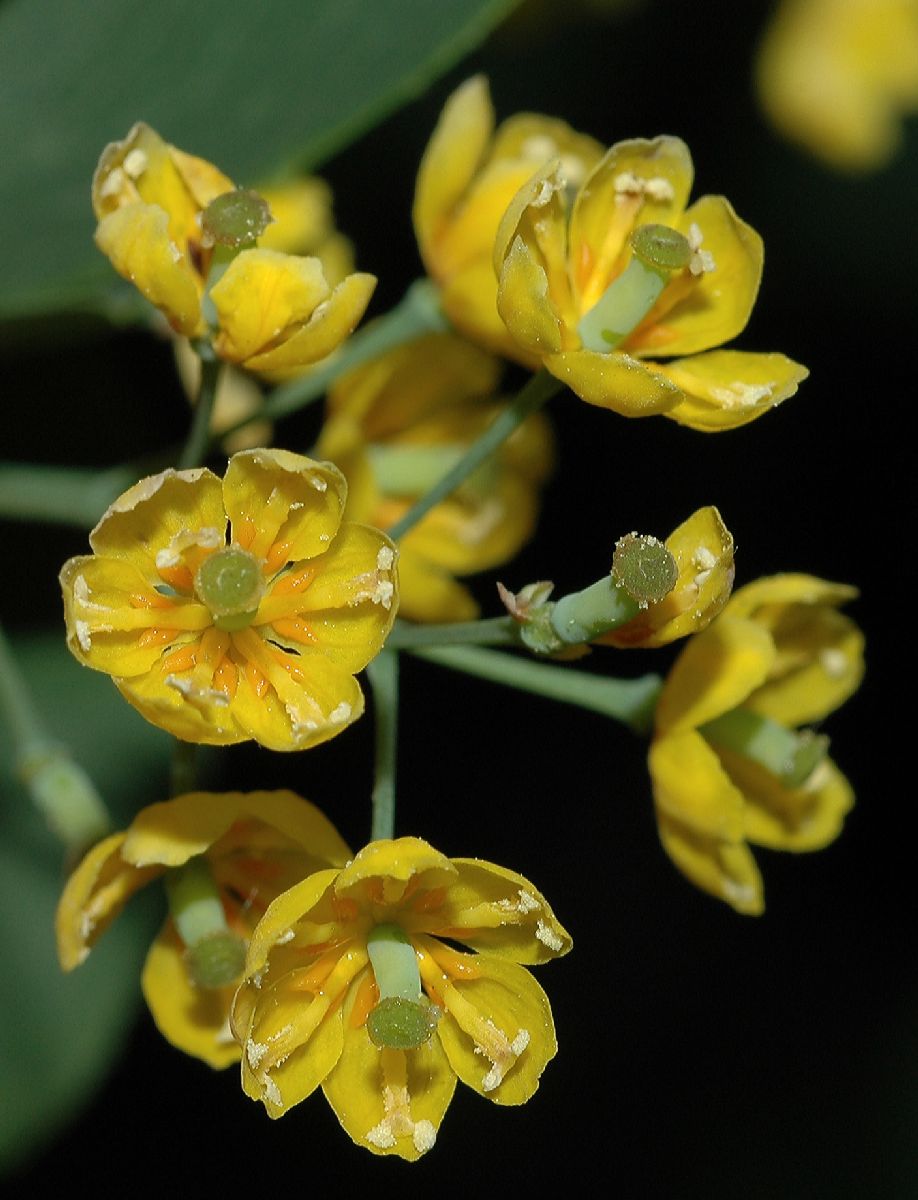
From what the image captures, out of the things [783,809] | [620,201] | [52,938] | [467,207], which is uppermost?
[620,201]

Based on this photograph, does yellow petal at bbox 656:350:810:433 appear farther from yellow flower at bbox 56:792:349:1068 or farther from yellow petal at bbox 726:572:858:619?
yellow flower at bbox 56:792:349:1068

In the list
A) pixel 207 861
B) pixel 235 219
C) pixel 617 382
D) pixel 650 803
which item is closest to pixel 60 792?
pixel 207 861

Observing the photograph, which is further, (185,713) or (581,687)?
(581,687)

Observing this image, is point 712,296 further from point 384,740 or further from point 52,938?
point 52,938

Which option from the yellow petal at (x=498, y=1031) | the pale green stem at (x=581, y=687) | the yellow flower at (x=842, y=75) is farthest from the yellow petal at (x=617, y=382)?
the yellow flower at (x=842, y=75)

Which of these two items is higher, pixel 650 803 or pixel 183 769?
pixel 183 769

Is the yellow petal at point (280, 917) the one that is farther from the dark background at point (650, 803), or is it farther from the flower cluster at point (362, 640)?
the dark background at point (650, 803)

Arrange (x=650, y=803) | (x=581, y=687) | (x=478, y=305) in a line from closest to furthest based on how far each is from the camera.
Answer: (x=581, y=687)
(x=478, y=305)
(x=650, y=803)

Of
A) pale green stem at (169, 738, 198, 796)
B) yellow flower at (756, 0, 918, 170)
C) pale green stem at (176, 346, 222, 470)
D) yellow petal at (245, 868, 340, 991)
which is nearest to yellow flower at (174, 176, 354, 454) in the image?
pale green stem at (176, 346, 222, 470)
